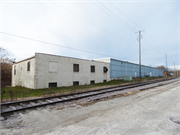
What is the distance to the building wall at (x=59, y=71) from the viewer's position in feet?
45.0

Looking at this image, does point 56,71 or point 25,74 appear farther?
point 25,74

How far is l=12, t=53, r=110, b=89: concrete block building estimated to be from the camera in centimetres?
1365

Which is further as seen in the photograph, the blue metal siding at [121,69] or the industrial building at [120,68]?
the blue metal siding at [121,69]

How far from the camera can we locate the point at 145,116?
448 centimetres

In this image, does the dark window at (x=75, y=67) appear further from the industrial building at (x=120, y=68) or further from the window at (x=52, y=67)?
the industrial building at (x=120, y=68)

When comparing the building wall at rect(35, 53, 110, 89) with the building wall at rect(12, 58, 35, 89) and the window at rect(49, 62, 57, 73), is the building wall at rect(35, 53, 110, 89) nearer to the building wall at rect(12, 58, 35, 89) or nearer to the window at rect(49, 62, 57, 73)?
the window at rect(49, 62, 57, 73)

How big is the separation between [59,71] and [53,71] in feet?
2.96

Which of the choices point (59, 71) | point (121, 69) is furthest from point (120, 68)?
point (59, 71)

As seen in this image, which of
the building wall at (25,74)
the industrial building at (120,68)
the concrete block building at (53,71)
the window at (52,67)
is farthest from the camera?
the industrial building at (120,68)

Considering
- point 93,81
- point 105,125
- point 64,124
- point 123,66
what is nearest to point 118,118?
point 105,125

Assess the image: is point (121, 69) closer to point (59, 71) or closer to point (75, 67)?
point (75, 67)

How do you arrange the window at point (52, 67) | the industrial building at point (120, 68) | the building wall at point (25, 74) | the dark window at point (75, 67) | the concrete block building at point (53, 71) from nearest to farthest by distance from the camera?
the concrete block building at point (53, 71), the building wall at point (25, 74), the window at point (52, 67), the dark window at point (75, 67), the industrial building at point (120, 68)

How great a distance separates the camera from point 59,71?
15523 millimetres

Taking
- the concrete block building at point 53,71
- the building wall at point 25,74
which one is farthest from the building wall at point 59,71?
the building wall at point 25,74
